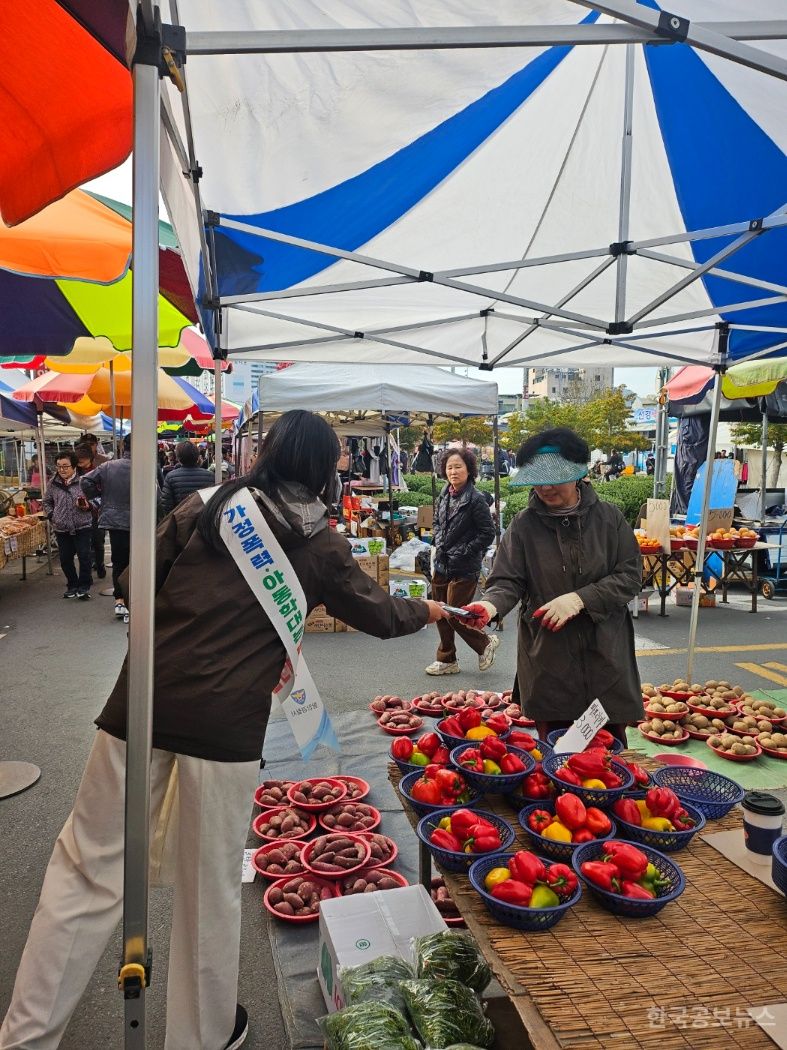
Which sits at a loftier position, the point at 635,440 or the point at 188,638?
the point at 635,440

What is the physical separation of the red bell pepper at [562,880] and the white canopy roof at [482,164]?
2.12 meters

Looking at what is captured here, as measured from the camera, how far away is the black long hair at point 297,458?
223 cm

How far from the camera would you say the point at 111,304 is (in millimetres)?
4852

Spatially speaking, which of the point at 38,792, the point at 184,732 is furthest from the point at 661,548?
the point at 184,732

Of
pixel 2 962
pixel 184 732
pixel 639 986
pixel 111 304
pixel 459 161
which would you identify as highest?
pixel 459 161

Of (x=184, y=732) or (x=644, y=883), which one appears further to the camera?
(x=184, y=732)

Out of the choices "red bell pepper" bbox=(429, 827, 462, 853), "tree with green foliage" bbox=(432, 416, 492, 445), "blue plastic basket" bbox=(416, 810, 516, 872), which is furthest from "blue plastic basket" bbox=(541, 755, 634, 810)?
"tree with green foliage" bbox=(432, 416, 492, 445)

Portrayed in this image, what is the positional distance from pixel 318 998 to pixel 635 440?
115 feet

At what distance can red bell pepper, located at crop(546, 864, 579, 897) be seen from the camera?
1873mm

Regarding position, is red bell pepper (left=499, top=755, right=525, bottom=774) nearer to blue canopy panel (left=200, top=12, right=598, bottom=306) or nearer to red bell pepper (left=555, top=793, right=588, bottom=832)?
red bell pepper (left=555, top=793, right=588, bottom=832)

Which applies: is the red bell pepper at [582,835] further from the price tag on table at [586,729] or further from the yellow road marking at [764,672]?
the yellow road marking at [764,672]

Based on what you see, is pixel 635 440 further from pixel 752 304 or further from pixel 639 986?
pixel 639 986

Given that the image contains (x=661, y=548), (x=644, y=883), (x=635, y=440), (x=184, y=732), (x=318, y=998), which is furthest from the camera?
(x=635, y=440)

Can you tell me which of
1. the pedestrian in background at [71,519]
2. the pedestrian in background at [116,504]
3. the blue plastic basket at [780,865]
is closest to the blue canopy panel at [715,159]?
the blue plastic basket at [780,865]
